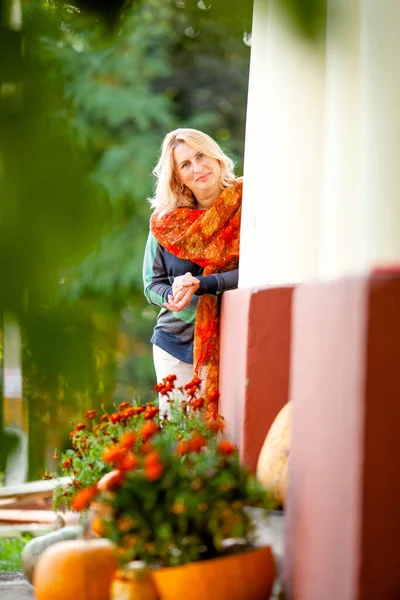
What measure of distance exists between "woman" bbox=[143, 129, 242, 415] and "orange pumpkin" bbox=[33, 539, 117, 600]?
57.5 inches

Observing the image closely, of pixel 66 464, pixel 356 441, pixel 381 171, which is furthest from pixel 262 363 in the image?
pixel 381 171

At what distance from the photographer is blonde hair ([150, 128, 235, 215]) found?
3422 millimetres

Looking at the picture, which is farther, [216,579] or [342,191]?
[216,579]

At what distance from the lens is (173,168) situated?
3482mm

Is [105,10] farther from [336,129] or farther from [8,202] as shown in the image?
[336,129]

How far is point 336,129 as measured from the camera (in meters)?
1.54

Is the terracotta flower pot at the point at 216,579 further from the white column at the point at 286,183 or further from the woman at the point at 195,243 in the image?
the woman at the point at 195,243

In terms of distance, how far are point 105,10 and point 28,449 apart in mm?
204

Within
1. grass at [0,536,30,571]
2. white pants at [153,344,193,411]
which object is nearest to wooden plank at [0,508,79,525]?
grass at [0,536,30,571]

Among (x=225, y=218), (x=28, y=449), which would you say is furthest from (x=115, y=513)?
(x=225, y=218)

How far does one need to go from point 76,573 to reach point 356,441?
0.76 meters

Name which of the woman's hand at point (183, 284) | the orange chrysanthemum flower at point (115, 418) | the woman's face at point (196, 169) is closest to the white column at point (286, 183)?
the woman's hand at point (183, 284)

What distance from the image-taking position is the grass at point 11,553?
12.9 ft

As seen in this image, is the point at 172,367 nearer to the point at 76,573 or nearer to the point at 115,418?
the point at 115,418
